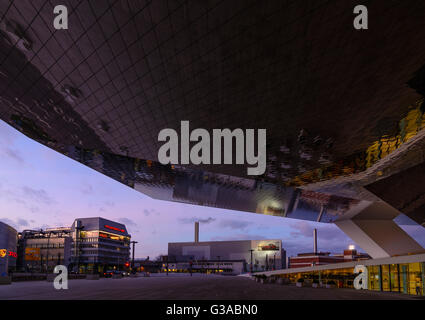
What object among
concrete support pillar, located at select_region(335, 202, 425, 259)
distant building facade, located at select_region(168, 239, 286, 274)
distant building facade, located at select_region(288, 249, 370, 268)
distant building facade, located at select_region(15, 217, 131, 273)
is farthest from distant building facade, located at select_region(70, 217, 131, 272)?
concrete support pillar, located at select_region(335, 202, 425, 259)

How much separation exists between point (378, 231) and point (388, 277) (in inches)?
422

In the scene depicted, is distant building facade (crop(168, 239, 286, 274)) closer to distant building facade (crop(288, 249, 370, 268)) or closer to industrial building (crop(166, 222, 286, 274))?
industrial building (crop(166, 222, 286, 274))

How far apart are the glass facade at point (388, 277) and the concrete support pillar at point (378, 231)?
14.9ft

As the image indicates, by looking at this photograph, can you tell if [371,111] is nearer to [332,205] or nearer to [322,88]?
[322,88]

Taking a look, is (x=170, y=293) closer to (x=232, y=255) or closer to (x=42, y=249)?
(x=42, y=249)

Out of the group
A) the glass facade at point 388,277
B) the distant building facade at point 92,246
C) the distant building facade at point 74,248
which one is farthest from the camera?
the distant building facade at point 92,246

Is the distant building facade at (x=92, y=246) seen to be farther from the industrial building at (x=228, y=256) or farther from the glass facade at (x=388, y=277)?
the glass facade at (x=388, y=277)

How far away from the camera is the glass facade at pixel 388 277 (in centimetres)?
2631

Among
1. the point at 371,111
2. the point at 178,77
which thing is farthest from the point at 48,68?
the point at 371,111

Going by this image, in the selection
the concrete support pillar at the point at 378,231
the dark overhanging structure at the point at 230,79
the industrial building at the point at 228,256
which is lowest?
the industrial building at the point at 228,256

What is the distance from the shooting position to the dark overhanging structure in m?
11.1

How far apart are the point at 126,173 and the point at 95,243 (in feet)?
261

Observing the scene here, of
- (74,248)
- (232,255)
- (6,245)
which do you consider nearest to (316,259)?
(232,255)

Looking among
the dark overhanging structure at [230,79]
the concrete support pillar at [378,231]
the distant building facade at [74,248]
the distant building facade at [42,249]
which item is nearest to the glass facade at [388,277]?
the concrete support pillar at [378,231]
